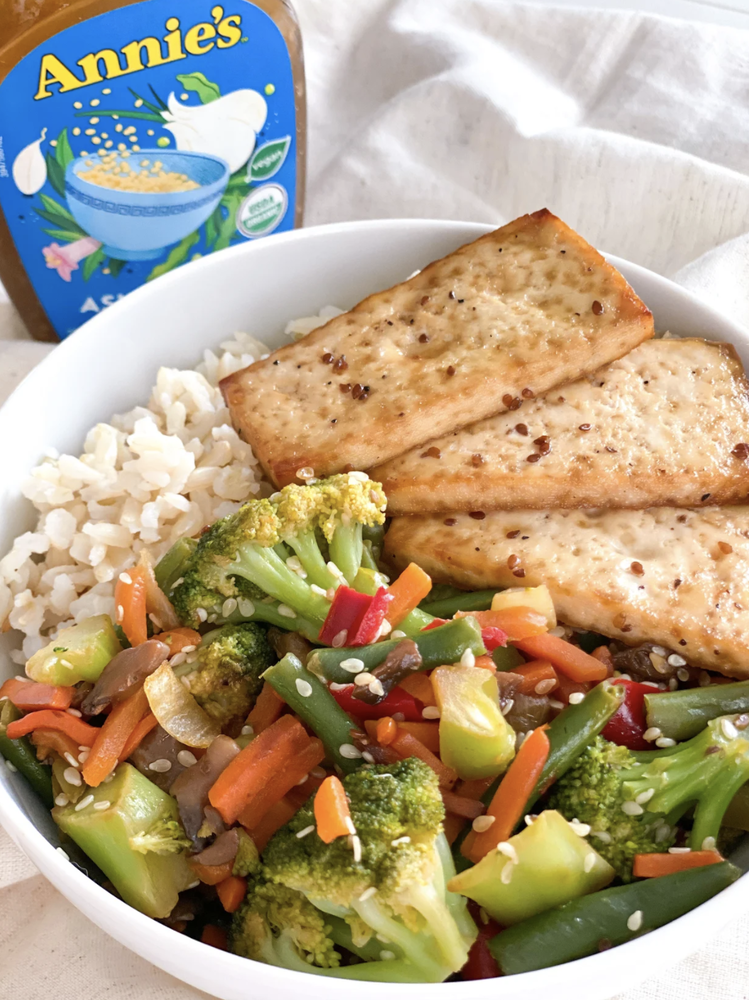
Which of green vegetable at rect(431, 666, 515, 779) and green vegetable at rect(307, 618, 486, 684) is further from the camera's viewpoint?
green vegetable at rect(307, 618, 486, 684)

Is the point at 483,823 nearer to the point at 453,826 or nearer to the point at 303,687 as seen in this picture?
the point at 453,826

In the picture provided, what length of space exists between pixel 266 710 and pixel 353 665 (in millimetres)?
262

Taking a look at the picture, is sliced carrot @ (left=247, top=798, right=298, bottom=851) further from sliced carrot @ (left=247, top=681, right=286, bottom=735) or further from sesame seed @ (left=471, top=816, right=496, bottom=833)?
sesame seed @ (left=471, top=816, right=496, bottom=833)

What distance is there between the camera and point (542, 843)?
1.93m

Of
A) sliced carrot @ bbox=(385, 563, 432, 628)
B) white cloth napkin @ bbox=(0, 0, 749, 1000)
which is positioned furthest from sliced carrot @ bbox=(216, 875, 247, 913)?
white cloth napkin @ bbox=(0, 0, 749, 1000)

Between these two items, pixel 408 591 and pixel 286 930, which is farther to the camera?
pixel 408 591

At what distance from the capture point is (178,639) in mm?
2408

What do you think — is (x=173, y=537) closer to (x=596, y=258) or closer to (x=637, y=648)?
(x=637, y=648)

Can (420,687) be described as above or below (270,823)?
above

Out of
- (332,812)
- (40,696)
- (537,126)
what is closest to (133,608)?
(40,696)

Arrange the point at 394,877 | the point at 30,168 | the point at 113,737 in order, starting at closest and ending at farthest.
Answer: the point at 394,877
the point at 113,737
the point at 30,168

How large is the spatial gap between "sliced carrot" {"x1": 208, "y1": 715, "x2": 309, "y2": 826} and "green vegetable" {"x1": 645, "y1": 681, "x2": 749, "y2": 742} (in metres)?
0.81

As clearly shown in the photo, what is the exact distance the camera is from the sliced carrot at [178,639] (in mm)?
2393

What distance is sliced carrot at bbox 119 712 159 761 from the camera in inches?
88.3
